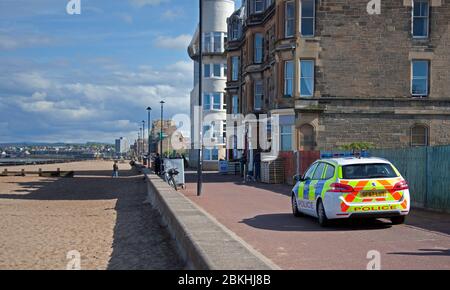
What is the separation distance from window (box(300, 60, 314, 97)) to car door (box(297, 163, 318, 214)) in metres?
18.8

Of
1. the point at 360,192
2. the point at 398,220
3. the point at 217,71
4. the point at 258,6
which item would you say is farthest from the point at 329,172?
the point at 217,71

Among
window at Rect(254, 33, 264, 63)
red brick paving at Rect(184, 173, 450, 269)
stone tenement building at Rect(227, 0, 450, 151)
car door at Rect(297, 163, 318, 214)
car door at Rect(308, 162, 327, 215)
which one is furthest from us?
window at Rect(254, 33, 264, 63)

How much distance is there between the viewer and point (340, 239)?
472 inches

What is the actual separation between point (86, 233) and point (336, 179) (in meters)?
6.52

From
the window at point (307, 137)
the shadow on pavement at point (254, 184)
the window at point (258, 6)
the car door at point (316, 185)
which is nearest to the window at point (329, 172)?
the car door at point (316, 185)

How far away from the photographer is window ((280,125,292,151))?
34.8 meters

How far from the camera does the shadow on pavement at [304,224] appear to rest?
13.7m

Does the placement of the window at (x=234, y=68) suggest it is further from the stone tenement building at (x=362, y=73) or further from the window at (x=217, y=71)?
the stone tenement building at (x=362, y=73)

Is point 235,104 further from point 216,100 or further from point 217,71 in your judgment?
point 217,71

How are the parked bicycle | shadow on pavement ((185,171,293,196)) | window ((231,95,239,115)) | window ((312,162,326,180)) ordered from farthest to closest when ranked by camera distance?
window ((231,95,239,115)) → the parked bicycle → shadow on pavement ((185,171,293,196)) → window ((312,162,326,180))

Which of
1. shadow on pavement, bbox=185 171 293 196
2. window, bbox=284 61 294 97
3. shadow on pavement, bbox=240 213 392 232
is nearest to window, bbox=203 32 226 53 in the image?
shadow on pavement, bbox=185 171 293 196

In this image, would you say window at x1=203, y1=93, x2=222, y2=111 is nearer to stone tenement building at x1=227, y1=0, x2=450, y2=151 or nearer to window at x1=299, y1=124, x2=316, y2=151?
stone tenement building at x1=227, y1=0, x2=450, y2=151

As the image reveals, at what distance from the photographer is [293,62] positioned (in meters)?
34.2

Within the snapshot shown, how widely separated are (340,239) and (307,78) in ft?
75.6
